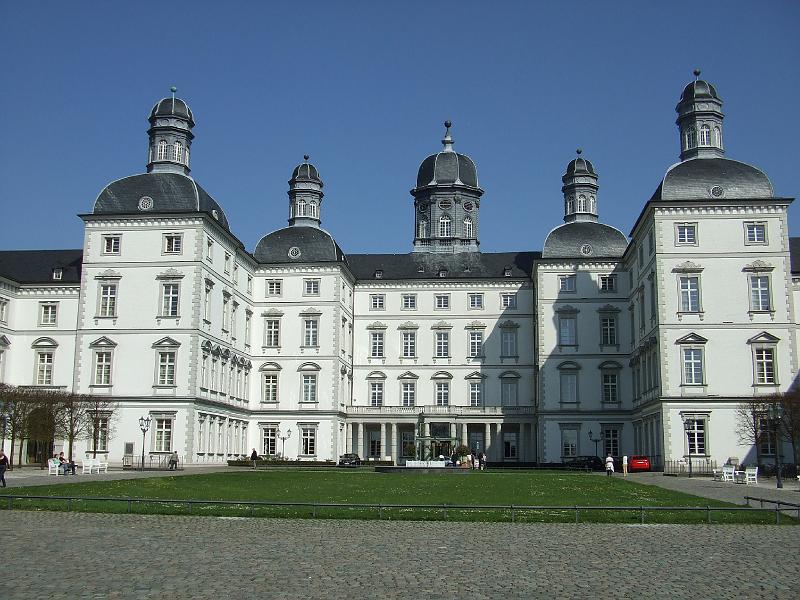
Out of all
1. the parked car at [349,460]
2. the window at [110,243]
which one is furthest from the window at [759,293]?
the window at [110,243]

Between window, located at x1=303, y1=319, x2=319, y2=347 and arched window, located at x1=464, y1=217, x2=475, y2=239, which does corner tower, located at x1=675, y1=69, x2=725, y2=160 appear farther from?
window, located at x1=303, y1=319, x2=319, y2=347

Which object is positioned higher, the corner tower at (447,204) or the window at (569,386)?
the corner tower at (447,204)

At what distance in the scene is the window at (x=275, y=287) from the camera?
6425 centimetres

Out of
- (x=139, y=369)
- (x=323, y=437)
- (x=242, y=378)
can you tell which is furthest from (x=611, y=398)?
(x=139, y=369)

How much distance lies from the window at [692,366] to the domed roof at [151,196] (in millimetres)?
27717

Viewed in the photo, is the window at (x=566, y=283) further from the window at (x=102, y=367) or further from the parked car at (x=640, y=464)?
the window at (x=102, y=367)

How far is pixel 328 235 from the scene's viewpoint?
65562 millimetres

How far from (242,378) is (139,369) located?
35.1 ft

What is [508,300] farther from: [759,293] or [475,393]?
[759,293]

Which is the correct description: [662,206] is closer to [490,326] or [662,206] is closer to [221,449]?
[490,326]

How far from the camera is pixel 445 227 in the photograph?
7538 cm

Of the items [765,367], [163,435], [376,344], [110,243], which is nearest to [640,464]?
[765,367]

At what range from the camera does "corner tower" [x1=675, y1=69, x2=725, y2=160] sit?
5529 cm

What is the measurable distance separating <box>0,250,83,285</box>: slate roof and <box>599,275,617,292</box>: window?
34.5 metres
